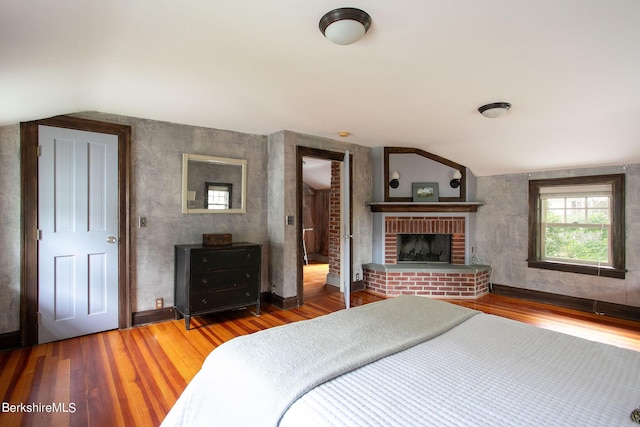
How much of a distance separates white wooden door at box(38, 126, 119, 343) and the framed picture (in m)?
3.84

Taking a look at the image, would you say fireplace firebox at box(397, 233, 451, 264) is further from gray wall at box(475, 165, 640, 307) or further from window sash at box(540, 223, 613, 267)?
window sash at box(540, 223, 613, 267)

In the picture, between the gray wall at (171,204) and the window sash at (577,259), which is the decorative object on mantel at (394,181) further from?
the window sash at (577,259)

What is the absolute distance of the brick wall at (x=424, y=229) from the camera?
469 cm

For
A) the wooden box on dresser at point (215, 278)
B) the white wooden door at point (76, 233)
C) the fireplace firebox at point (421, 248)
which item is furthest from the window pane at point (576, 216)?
the white wooden door at point (76, 233)

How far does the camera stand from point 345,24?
1.53 metres

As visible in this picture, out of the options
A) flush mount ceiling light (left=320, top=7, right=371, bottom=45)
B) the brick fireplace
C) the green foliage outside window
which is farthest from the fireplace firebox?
flush mount ceiling light (left=320, top=7, right=371, bottom=45)

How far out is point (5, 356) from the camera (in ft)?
8.37

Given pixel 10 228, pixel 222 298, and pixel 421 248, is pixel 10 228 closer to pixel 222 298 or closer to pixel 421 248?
pixel 222 298

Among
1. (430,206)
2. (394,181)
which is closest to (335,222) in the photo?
(394,181)

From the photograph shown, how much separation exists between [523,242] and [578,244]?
0.60 m

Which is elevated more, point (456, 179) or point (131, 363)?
point (456, 179)

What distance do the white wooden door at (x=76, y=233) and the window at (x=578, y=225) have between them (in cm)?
511

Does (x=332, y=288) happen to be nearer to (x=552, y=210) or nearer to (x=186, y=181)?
(x=186, y=181)

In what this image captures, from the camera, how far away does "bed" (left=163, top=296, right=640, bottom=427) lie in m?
0.93
